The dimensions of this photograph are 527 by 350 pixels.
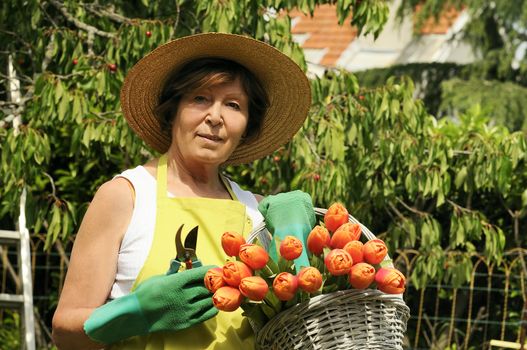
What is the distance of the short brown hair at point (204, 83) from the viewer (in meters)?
2.65

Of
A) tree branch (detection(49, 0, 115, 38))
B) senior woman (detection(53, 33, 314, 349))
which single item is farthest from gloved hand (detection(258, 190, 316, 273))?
tree branch (detection(49, 0, 115, 38))

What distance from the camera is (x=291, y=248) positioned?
7.54 feet

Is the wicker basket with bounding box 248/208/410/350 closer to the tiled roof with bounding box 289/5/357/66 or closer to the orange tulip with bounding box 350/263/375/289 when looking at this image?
the orange tulip with bounding box 350/263/375/289

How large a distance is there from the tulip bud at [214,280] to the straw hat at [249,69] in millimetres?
595

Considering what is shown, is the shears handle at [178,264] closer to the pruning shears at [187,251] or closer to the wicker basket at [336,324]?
the pruning shears at [187,251]

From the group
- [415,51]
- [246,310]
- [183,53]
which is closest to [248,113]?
[183,53]

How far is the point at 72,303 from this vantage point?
2.47 metres

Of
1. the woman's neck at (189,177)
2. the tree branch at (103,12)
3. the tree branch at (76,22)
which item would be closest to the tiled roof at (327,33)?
the tree branch at (103,12)

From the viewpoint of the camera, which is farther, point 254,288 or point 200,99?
point 200,99

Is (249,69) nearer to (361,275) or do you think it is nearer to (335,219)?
(335,219)

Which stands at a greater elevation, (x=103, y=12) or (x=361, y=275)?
(x=103, y=12)

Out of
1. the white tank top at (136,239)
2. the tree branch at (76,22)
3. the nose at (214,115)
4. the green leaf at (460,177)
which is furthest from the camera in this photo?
the green leaf at (460,177)

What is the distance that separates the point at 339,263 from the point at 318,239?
0.11 meters

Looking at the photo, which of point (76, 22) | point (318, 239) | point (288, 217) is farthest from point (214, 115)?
point (76, 22)
